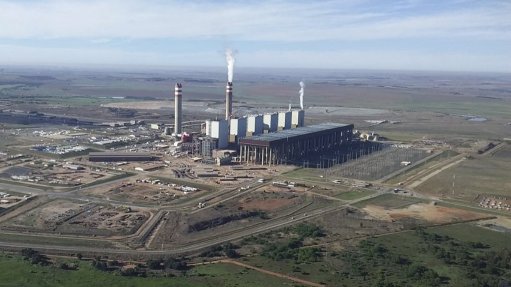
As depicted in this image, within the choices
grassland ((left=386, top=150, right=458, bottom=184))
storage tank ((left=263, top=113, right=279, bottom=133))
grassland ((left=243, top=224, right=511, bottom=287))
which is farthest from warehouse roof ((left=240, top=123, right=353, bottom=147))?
grassland ((left=243, top=224, right=511, bottom=287))

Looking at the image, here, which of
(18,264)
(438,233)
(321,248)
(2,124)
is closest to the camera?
(18,264)

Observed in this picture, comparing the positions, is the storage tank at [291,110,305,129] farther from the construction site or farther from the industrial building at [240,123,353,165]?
the industrial building at [240,123,353,165]

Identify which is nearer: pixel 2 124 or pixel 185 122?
pixel 2 124

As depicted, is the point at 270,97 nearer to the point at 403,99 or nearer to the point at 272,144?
the point at 403,99

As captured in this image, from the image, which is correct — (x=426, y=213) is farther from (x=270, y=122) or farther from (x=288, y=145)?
(x=270, y=122)

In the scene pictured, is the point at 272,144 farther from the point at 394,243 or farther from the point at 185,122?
the point at 185,122

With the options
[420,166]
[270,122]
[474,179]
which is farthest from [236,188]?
[270,122]

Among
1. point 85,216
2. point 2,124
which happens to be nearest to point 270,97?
point 2,124

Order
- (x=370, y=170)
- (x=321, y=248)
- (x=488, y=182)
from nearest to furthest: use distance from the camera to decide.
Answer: (x=321, y=248) < (x=488, y=182) < (x=370, y=170)
